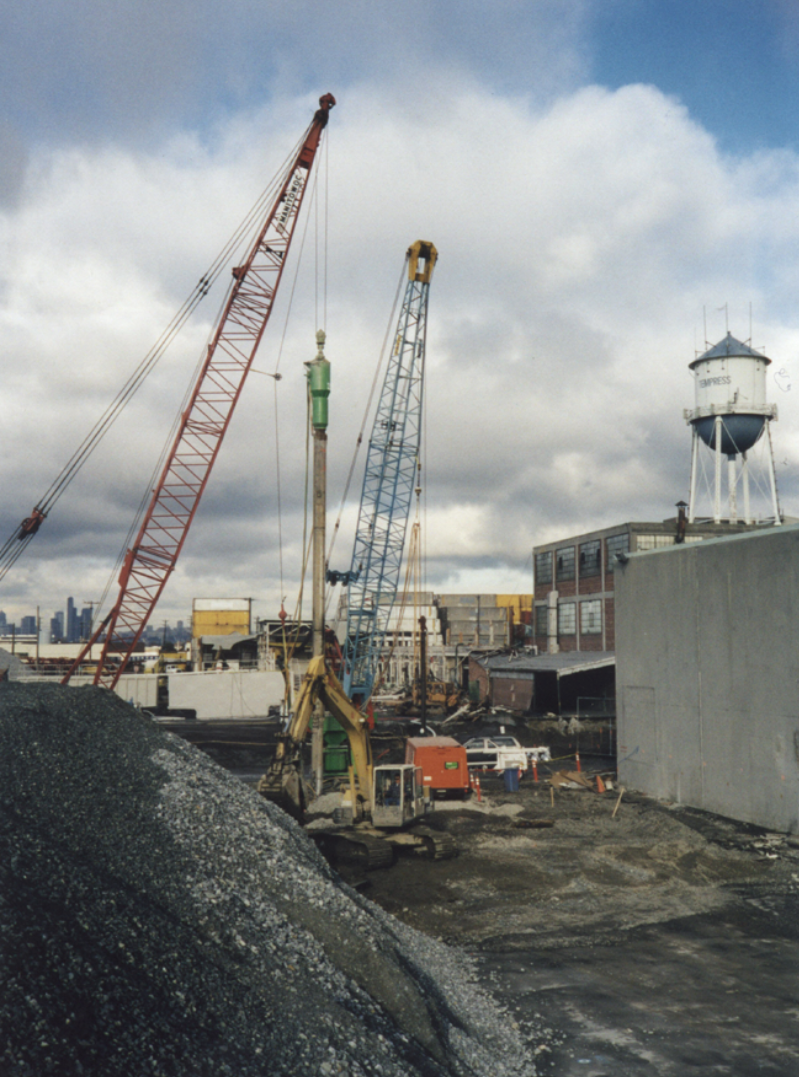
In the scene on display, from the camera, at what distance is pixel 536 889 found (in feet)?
63.5

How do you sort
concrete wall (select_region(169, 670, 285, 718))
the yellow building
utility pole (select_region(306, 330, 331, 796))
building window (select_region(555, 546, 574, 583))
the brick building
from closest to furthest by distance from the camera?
1. utility pole (select_region(306, 330, 331, 796))
2. the brick building
3. building window (select_region(555, 546, 574, 583))
4. concrete wall (select_region(169, 670, 285, 718))
5. the yellow building

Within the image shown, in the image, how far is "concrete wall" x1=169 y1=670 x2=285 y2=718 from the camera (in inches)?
2731

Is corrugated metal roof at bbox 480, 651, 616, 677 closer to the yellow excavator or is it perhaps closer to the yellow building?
the yellow excavator

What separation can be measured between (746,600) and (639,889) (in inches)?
442

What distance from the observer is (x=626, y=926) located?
54.4 ft

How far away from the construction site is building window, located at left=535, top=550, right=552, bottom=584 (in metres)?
29.3

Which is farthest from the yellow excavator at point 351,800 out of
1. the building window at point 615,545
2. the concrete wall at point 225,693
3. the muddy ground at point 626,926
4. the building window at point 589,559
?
the concrete wall at point 225,693

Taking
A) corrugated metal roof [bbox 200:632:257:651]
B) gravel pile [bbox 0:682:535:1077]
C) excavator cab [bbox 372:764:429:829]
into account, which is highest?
corrugated metal roof [bbox 200:632:257:651]

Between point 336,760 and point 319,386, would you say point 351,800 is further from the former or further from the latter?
point 319,386

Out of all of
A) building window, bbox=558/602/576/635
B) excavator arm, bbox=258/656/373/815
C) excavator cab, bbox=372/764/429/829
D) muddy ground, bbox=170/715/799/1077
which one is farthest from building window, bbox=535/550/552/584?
excavator arm, bbox=258/656/373/815

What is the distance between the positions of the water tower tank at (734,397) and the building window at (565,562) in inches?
552

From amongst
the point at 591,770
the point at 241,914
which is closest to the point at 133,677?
the point at 591,770

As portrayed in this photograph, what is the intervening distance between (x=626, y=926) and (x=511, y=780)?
1588 cm

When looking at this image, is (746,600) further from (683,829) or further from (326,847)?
(326,847)
